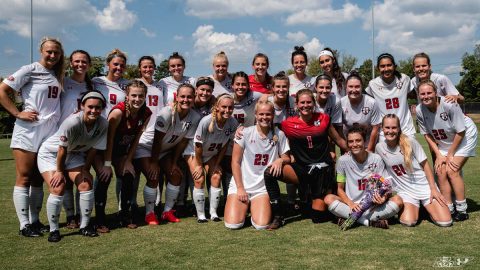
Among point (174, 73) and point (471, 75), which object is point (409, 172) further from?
point (471, 75)

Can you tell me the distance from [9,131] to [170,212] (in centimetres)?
3765

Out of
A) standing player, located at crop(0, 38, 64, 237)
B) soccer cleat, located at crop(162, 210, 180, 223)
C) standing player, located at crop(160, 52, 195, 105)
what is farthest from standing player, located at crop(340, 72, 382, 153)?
standing player, located at crop(0, 38, 64, 237)

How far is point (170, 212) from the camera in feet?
18.5

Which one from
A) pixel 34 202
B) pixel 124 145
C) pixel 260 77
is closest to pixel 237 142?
pixel 260 77

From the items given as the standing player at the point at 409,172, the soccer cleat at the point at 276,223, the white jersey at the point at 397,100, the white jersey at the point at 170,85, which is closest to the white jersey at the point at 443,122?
the white jersey at the point at 397,100

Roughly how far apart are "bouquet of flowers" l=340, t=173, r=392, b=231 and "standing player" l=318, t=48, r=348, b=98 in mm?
1511

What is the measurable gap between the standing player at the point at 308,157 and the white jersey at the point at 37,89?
263cm

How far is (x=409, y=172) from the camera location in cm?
529

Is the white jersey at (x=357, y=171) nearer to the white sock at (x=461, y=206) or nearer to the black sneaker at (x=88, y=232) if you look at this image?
the white sock at (x=461, y=206)

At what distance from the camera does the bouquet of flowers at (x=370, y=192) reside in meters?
4.95

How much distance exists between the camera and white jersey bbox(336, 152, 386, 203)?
526 centimetres

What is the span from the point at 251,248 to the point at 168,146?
2.03 m

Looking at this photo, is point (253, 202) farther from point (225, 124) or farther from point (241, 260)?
point (241, 260)

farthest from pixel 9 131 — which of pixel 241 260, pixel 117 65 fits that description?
pixel 241 260
